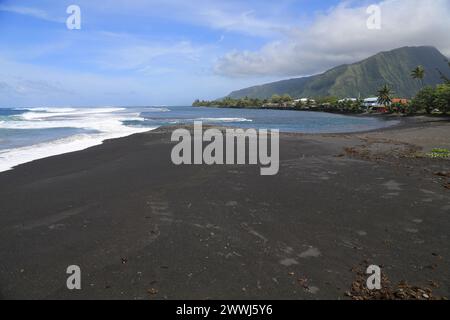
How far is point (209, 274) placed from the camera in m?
5.54

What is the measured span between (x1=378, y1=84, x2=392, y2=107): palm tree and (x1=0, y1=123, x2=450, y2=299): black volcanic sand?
85770mm

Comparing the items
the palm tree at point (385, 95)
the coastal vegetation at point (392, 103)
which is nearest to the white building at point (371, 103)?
the coastal vegetation at point (392, 103)

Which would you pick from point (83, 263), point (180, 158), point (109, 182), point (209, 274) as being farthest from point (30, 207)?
point (180, 158)

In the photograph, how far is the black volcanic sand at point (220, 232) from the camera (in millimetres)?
5293

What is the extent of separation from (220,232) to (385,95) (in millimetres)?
95204

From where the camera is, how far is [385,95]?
90.7 meters

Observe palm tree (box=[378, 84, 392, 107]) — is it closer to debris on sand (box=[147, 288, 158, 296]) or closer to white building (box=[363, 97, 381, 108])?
white building (box=[363, 97, 381, 108])

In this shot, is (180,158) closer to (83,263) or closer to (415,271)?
(83,263)

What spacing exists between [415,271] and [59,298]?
18.0 ft

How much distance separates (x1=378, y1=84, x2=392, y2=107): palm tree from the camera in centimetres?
9012

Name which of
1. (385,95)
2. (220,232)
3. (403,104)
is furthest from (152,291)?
(385,95)

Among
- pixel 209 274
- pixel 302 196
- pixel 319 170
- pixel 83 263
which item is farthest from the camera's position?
pixel 319 170

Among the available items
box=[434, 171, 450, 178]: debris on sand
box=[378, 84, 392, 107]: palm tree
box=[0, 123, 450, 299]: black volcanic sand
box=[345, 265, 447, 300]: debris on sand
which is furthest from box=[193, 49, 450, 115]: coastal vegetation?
box=[345, 265, 447, 300]: debris on sand

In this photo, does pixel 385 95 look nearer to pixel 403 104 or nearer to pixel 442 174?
pixel 403 104
